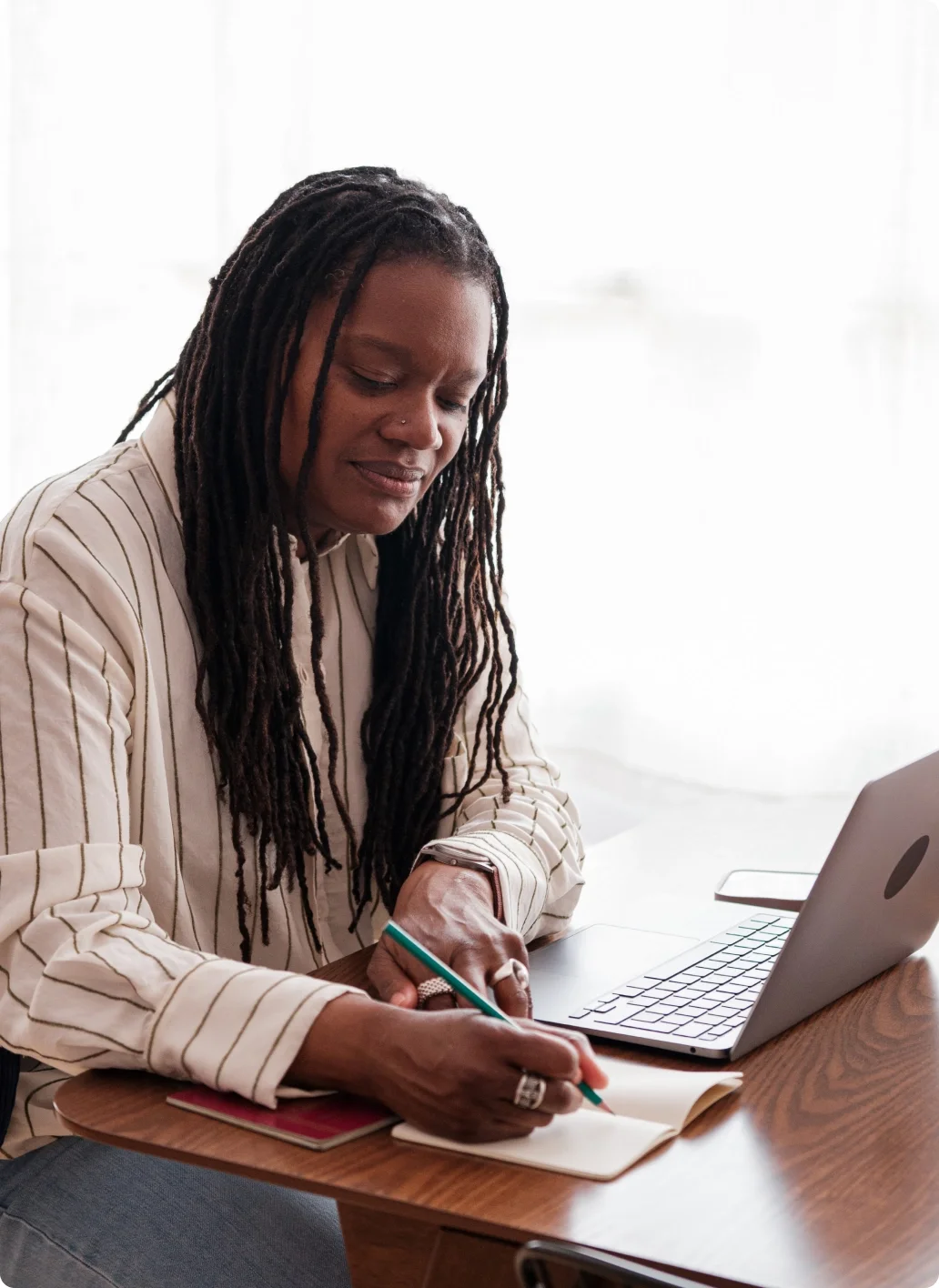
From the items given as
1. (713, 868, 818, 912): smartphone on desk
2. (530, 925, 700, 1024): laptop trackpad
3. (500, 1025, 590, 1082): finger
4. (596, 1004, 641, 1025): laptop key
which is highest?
(500, 1025, 590, 1082): finger

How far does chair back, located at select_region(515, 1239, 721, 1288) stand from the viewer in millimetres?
656

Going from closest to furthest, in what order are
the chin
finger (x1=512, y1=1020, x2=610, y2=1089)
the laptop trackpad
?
finger (x1=512, y1=1020, x2=610, y2=1089) → the laptop trackpad → the chin

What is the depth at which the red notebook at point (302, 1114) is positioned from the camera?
0.85 meters

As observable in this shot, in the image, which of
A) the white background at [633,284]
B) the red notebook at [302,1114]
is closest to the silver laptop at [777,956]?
the red notebook at [302,1114]

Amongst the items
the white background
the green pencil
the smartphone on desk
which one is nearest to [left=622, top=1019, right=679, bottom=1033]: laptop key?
the green pencil

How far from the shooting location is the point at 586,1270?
0.66m

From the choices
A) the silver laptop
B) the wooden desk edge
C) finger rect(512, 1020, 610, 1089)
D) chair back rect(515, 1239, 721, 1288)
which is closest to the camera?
chair back rect(515, 1239, 721, 1288)

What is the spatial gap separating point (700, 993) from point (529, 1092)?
314 mm

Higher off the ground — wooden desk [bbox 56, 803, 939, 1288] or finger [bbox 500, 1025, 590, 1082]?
finger [bbox 500, 1025, 590, 1082]

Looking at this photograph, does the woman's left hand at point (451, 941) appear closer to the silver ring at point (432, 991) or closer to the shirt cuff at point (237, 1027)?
the silver ring at point (432, 991)

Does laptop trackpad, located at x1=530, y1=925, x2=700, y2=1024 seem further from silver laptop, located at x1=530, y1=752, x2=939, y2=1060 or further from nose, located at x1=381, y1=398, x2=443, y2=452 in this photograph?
nose, located at x1=381, y1=398, x2=443, y2=452

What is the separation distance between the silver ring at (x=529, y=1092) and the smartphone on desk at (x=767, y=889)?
1.92ft

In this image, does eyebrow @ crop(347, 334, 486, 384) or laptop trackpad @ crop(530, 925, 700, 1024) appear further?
eyebrow @ crop(347, 334, 486, 384)

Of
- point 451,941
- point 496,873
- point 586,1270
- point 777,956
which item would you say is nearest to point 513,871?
point 496,873
